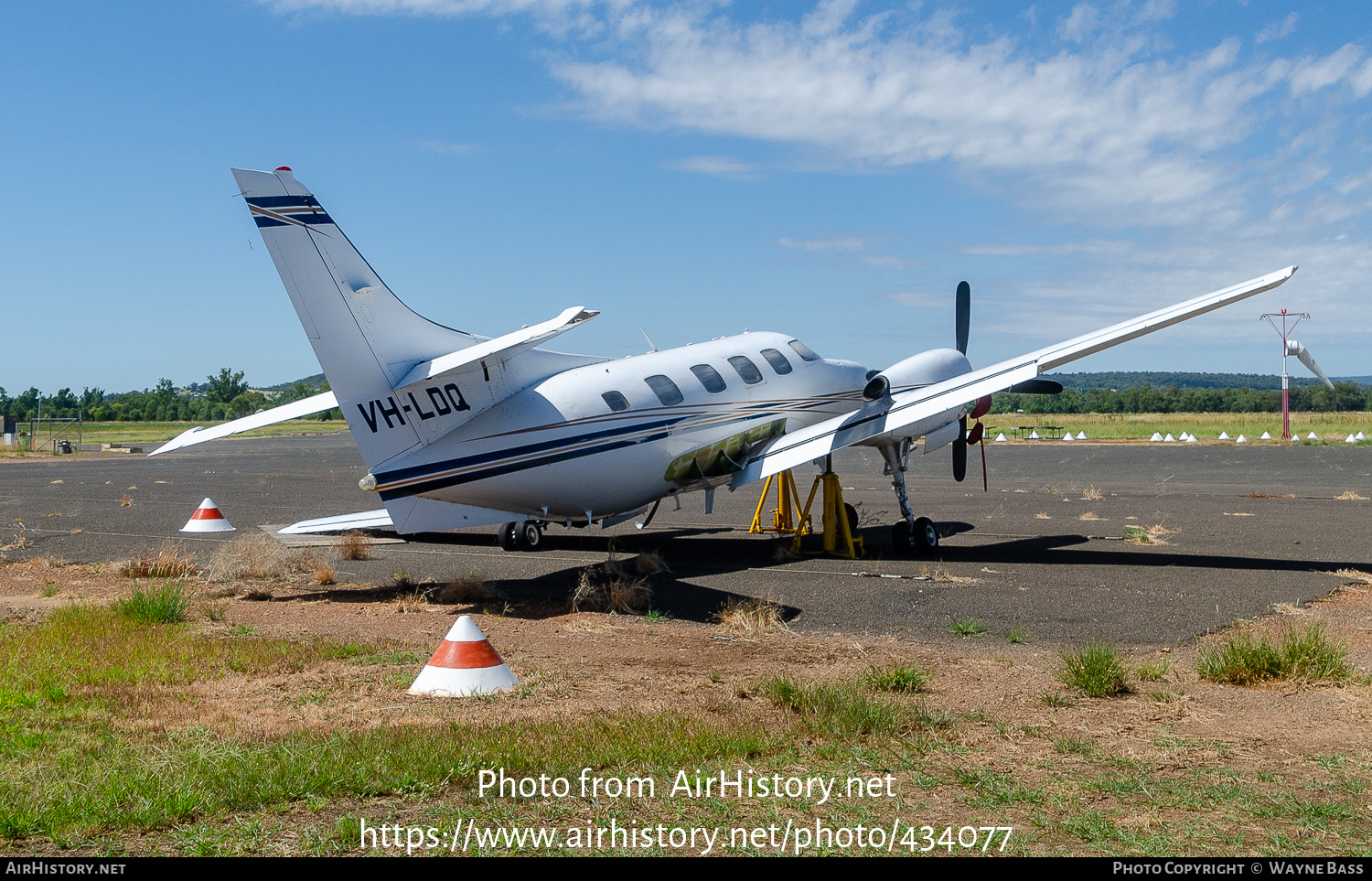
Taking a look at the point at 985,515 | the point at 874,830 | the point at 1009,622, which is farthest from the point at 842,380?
the point at 874,830

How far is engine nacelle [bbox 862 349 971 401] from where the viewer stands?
18.3 meters

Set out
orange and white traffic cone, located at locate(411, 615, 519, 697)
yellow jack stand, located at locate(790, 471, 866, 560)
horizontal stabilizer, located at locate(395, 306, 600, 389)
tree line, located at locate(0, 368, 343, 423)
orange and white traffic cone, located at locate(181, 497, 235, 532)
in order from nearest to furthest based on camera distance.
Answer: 1. orange and white traffic cone, located at locate(411, 615, 519, 697)
2. horizontal stabilizer, located at locate(395, 306, 600, 389)
3. yellow jack stand, located at locate(790, 471, 866, 560)
4. orange and white traffic cone, located at locate(181, 497, 235, 532)
5. tree line, located at locate(0, 368, 343, 423)

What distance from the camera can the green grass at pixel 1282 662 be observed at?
27.1ft

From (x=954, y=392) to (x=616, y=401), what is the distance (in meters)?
5.68

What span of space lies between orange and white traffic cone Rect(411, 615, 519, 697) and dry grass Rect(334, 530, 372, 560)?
987 cm

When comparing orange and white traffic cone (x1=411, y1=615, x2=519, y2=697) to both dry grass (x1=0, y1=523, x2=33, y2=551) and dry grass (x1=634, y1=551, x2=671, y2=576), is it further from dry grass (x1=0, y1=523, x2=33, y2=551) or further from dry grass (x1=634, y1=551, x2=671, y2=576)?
dry grass (x1=0, y1=523, x2=33, y2=551)

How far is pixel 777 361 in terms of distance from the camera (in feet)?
60.1

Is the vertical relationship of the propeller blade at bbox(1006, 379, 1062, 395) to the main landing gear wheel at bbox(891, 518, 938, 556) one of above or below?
above

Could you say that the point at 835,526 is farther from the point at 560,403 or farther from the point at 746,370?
the point at 560,403

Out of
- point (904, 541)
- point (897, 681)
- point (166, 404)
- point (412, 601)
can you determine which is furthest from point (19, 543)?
point (166, 404)

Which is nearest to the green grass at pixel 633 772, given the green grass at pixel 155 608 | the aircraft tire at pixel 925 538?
the green grass at pixel 155 608

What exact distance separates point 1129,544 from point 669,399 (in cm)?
872

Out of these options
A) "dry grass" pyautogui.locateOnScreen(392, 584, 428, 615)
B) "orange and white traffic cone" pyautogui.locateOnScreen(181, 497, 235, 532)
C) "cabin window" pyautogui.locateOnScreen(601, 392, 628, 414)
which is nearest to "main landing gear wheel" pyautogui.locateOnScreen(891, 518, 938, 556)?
"cabin window" pyautogui.locateOnScreen(601, 392, 628, 414)

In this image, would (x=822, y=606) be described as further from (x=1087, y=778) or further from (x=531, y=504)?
(x=1087, y=778)
